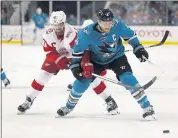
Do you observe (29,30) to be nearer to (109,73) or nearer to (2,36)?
(2,36)

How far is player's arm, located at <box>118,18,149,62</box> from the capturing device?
13.0 feet

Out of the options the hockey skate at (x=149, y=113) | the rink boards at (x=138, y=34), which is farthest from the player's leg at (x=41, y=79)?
the rink boards at (x=138, y=34)

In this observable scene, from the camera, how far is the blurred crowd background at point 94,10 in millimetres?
13641

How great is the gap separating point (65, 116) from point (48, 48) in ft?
1.89

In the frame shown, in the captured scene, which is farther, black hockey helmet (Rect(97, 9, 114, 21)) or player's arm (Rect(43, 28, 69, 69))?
Result: player's arm (Rect(43, 28, 69, 69))

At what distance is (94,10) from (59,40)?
10.9 m

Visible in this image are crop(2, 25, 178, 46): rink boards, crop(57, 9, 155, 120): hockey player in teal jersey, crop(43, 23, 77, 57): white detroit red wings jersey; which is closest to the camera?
crop(57, 9, 155, 120): hockey player in teal jersey

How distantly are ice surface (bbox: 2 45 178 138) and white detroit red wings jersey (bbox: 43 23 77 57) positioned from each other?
0.55 m

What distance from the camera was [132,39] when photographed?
4062 millimetres

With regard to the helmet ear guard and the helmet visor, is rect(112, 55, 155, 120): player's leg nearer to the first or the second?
the helmet ear guard

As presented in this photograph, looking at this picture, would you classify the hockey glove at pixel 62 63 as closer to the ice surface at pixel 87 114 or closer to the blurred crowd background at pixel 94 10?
the ice surface at pixel 87 114

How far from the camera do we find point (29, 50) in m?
11.8

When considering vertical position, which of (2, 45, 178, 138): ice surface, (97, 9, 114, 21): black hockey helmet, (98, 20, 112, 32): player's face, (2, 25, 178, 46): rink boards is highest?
(97, 9, 114, 21): black hockey helmet

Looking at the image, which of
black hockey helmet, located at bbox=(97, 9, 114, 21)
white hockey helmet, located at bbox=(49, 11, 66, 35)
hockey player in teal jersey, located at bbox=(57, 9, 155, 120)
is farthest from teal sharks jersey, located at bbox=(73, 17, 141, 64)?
white hockey helmet, located at bbox=(49, 11, 66, 35)
